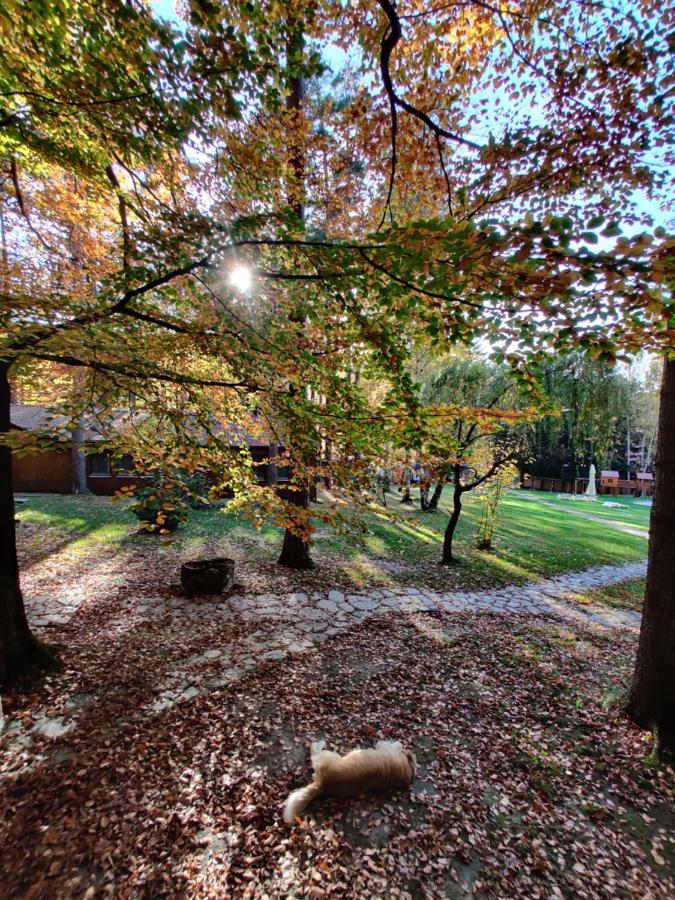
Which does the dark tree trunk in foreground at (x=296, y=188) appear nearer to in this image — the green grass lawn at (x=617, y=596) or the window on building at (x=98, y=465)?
the green grass lawn at (x=617, y=596)

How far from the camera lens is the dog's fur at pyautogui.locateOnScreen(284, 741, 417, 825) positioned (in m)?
2.65

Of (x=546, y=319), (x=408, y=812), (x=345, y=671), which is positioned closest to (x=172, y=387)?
(x=546, y=319)

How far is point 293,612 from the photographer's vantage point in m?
5.80

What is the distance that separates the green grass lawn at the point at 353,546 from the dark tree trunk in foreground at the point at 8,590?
348cm

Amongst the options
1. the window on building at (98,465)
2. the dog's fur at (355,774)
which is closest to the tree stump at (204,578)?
the dog's fur at (355,774)

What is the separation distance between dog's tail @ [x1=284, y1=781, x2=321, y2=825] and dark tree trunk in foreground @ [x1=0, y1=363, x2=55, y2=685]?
3230 millimetres

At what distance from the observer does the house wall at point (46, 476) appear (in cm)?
1620

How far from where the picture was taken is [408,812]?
2668 millimetres

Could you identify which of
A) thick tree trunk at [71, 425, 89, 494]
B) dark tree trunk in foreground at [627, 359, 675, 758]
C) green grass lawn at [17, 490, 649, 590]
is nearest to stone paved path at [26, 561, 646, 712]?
green grass lawn at [17, 490, 649, 590]

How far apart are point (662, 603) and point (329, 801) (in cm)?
350

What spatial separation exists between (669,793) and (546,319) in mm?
4026

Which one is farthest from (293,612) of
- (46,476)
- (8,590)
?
(46,476)

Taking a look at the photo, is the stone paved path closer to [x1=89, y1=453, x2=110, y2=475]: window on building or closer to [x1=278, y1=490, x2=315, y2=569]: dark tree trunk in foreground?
[x1=278, y1=490, x2=315, y2=569]: dark tree trunk in foreground

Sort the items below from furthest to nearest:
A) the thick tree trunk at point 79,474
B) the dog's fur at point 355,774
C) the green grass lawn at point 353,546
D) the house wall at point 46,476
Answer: the house wall at point 46,476
the thick tree trunk at point 79,474
the green grass lawn at point 353,546
the dog's fur at point 355,774
